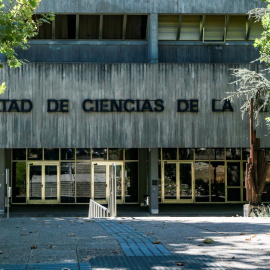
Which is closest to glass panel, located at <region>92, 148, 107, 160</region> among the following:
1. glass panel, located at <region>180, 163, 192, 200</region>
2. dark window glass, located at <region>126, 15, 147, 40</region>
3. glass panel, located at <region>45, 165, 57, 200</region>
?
glass panel, located at <region>45, 165, 57, 200</region>

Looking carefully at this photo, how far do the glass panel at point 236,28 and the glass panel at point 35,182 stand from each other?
12.9 metres

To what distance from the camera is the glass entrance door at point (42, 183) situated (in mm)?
29469

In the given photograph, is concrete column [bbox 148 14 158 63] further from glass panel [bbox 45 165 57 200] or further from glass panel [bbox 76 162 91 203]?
glass panel [bbox 45 165 57 200]

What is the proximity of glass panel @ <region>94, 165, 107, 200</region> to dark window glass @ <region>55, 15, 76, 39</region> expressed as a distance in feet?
24.6

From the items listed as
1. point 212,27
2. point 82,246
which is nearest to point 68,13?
point 212,27

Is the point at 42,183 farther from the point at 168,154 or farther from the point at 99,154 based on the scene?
the point at 168,154

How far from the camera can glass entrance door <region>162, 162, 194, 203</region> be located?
2969cm

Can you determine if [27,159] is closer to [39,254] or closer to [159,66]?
[159,66]

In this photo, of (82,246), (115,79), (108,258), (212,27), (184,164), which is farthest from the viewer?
(184,164)

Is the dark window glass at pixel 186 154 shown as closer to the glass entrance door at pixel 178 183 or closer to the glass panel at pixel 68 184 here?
the glass entrance door at pixel 178 183

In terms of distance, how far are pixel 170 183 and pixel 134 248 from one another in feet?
69.8

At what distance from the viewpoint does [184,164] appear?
29.8 m

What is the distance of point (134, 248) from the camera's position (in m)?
8.56

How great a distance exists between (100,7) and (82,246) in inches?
784
